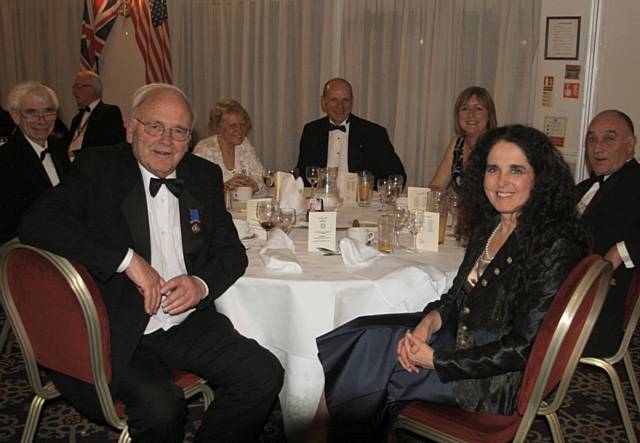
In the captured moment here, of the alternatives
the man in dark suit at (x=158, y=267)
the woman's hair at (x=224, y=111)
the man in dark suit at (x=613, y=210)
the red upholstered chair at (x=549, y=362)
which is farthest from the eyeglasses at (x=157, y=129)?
the woman's hair at (x=224, y=111)

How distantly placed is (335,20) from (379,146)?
2.00 m

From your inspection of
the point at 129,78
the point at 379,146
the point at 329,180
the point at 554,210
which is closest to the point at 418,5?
the point at 379,146

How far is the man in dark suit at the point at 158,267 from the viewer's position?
2.34 metres

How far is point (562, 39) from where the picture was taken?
5738mm

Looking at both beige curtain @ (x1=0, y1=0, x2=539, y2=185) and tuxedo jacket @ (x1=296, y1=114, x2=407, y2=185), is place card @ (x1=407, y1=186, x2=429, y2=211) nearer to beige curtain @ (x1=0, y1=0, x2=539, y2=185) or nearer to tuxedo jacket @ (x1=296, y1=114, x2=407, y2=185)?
tuxedo jacket @ (x1=296, y1=114, x2=407, y2=185)

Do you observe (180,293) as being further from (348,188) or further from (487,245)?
(348,188)

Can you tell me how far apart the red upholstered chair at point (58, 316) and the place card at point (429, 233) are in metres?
1.50

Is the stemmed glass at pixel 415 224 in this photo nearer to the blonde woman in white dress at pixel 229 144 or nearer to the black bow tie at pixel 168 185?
the black bow tie at pixel 168 185

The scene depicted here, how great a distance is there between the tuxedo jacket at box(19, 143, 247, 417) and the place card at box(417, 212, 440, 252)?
33.7 inches

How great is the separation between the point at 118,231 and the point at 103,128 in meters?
4.75

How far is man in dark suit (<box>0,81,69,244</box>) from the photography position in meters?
3.73

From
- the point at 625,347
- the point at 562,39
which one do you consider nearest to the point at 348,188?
the point at 625,347

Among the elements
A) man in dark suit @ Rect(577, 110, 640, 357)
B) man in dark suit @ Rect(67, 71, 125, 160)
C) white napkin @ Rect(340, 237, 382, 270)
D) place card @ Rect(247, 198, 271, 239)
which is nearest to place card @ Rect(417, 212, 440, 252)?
white napkin @ Rect(340, 237, 382, 270)

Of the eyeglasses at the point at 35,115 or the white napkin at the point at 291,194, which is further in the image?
the eyeglasses at the point at 35,115
